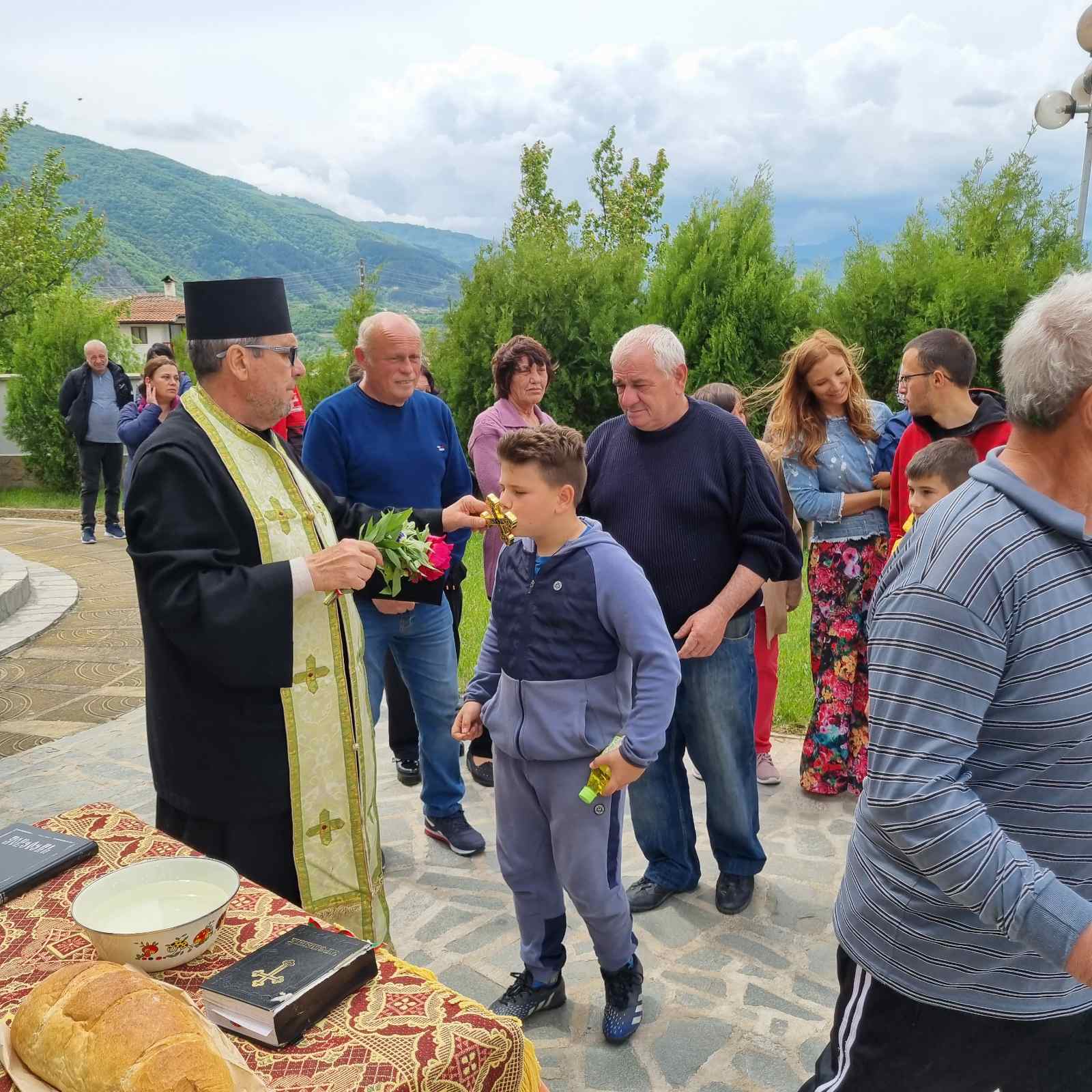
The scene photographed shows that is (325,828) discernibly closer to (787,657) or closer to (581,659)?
(581,659)

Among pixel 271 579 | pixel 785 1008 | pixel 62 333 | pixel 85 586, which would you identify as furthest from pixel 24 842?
pixel 62 333

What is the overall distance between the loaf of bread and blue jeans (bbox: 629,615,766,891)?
2.53 meters

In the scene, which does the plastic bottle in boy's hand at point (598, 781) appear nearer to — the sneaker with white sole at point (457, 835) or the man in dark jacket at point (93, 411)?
the sneaker with white sole at point (457, 835)

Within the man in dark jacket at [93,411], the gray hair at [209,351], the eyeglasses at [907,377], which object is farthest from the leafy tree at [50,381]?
the eyeglasses at [907,377]

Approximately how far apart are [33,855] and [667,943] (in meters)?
2.36

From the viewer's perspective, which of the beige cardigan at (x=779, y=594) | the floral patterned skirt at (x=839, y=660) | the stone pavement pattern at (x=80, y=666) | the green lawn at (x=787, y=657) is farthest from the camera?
the stone pavement pattern at (x=80, y=666)

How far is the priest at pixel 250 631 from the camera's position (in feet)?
8.55

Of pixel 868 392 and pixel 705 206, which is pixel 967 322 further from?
pixel 705 206

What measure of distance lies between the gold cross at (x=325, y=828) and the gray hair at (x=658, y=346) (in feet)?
5.84

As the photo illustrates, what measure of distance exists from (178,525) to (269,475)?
1.13ft

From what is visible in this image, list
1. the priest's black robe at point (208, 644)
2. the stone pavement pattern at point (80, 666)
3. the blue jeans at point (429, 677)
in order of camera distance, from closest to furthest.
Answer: the priest's black robe at point (208, 644) → the blue jeans at point (429, 677) → the stone pavement pattern at point (80, 666)

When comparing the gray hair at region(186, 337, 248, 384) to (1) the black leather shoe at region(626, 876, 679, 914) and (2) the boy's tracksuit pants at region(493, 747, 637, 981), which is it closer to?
(2) the boy's tracksuit pants at region(493, 747, 637, 981)

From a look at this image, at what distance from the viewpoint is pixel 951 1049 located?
1807mm

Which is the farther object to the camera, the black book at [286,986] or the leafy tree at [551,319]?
the leafy tree at [551,319]
